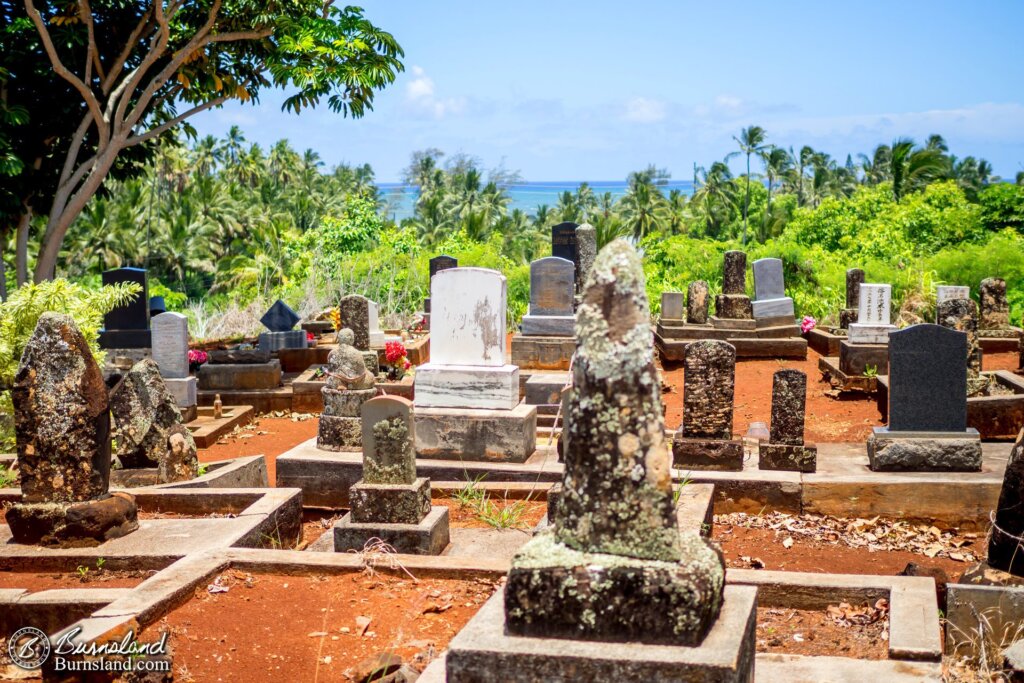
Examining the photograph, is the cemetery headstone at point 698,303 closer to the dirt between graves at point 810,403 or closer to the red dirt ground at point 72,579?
the dirt between graves at point 810,403

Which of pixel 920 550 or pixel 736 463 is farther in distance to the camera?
pixel 736 463

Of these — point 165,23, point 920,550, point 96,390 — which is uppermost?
point 165,23

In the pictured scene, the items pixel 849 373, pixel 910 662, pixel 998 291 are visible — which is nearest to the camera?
pixel 910 662

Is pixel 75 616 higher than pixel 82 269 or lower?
lower

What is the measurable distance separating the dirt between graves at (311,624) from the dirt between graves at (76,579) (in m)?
0.69

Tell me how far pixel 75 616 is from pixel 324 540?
221 cm

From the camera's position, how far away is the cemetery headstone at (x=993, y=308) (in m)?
17.7

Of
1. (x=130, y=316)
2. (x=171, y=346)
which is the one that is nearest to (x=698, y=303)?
(x=171, y=346)

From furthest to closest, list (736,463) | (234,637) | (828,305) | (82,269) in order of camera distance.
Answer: (82,269)
(828,305)
(736,463)
(234,637)

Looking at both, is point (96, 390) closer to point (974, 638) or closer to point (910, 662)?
point (910, 662)

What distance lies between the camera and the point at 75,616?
5602 mm

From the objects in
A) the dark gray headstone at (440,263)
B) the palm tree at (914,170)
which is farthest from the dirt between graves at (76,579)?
the palm tree at (914,170)

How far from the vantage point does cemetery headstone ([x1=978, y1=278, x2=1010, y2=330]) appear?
1766cm

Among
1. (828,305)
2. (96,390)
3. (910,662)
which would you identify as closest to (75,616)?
(96,390)
